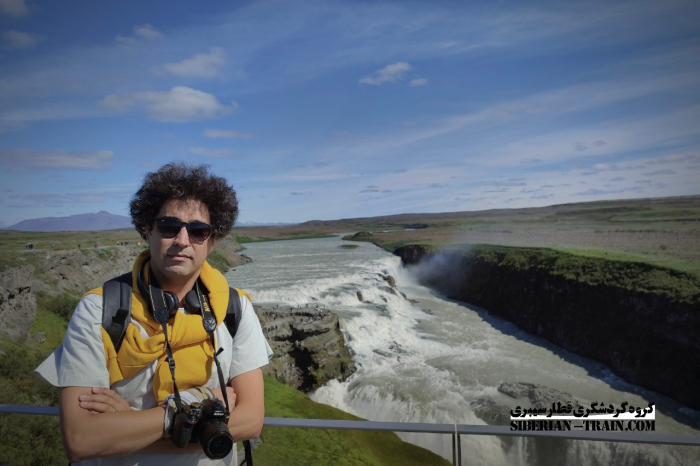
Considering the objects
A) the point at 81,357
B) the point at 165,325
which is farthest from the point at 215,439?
the point at 81,357

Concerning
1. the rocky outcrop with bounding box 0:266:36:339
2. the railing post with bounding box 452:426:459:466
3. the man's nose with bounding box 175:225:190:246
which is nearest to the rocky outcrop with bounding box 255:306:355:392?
the rocky outcrop with bounding box 0:266:36:339

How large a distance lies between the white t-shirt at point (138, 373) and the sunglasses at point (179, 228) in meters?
0.46

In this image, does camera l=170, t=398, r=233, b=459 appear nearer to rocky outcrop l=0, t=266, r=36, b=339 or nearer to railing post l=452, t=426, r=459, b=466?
railing post l=452, t=426, r=459, b=466

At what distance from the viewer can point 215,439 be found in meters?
2.04

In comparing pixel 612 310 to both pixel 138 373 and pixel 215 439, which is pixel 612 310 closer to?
pixel 215 439

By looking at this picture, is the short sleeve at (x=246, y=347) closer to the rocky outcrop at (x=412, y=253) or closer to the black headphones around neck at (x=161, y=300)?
the black headphones around neck at (x=161, y=300)

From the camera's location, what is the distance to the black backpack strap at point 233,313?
2.39 meters

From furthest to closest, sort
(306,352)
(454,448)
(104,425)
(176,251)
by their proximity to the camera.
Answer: (306,352), (454,448), (176,251), (104,425)

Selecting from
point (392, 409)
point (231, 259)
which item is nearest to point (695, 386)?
point (392, 409)

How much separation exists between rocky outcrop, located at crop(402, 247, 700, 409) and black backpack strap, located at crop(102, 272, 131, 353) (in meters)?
26.9

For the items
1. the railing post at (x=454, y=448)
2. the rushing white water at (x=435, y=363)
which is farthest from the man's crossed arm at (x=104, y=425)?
the rushing white water at (x=435, y=363)

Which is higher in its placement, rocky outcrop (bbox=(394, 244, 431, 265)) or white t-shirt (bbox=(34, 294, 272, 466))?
white t-shirt (bbox=(34, 294, 272, 466))

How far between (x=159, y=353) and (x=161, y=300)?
0.88ft

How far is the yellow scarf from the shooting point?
2059 mm
